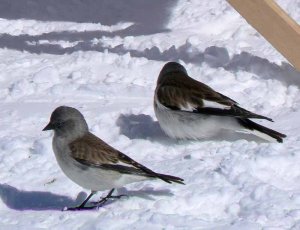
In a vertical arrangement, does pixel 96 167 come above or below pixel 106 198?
above

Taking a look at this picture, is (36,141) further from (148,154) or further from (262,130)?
(262,130)

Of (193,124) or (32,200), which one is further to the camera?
(193,124)

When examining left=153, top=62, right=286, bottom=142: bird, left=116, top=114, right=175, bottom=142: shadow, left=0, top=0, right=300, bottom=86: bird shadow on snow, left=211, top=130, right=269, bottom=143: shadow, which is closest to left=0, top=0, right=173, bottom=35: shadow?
left=0, top=0, right=300, bottom=86: bird shadow on snow

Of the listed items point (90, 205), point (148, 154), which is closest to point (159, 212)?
point (90, 205)

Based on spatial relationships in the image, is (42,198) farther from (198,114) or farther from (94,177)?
(198,114)

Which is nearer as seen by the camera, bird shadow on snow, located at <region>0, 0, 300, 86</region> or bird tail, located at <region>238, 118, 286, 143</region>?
bird tail, located at <region>238, 118, 286, 143</region>

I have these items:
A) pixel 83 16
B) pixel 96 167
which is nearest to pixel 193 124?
pixel 96 167

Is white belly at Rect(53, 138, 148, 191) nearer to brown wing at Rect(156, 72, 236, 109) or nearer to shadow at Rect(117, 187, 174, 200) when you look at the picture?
shadow at Rect(117, 187, 174, 200)
